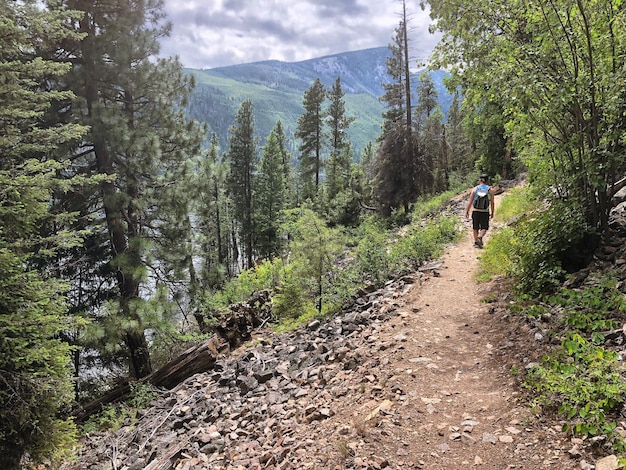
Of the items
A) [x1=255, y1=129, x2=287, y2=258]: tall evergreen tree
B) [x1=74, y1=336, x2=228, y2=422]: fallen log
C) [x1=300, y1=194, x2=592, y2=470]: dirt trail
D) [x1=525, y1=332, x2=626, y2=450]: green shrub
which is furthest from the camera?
[x1=255, y1=129, x2=287, y2=258]: tall evergreen tree

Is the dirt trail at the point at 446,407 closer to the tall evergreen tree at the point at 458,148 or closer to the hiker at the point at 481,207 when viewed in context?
the hiker at the point at 481,207

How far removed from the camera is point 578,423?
293 cm

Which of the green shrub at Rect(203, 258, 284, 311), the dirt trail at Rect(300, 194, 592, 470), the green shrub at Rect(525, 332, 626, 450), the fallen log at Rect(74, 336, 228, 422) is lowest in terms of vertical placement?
the fallen log at Rect(74, 336, 228, 422)

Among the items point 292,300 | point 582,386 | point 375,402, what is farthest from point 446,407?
point 292,300

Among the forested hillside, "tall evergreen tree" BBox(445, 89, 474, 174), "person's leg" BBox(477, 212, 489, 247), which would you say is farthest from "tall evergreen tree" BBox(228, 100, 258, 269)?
"person's leg" BBox(477, 212, 489, 247)

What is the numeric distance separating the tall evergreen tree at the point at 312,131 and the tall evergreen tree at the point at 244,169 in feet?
23.1

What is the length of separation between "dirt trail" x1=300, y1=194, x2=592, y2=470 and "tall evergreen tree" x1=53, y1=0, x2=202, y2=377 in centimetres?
728

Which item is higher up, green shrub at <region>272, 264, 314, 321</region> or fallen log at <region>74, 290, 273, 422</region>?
green shrub at <region>272, 264, 314, 321</region>

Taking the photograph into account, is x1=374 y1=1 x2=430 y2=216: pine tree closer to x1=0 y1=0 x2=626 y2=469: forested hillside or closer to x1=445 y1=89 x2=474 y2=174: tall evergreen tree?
x1=0 y1=0 x2=626 y2=469: forested hillside

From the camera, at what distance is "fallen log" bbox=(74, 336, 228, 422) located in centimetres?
866

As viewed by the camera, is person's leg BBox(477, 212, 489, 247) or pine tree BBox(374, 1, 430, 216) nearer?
person's leg BBox(477, 212, 489, 247)

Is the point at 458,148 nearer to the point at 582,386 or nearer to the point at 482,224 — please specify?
the point at 482,224

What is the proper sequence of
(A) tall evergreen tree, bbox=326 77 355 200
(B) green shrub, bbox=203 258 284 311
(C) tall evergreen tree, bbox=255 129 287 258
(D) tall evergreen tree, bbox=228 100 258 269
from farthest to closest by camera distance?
(A) tall evergreen tree, bbox=326 77 355 200 < (D) tall evergreen tree, bbox=228 100 258 269 < (C) tall evergreen tree, bbox=255 129 287 258 < (B) green shrub, bbox=203 258 284 311

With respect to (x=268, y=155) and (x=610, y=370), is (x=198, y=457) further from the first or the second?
(x=268, y=155)
